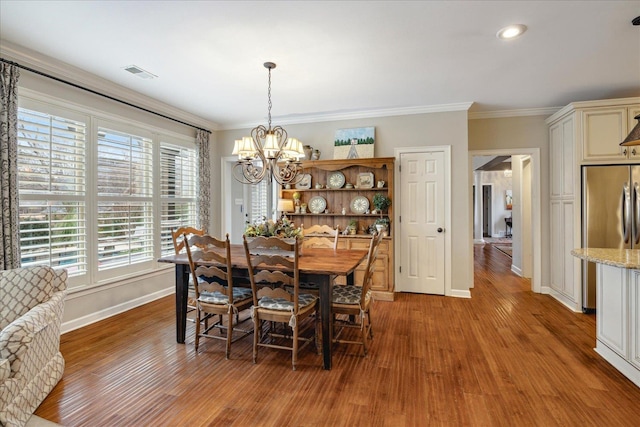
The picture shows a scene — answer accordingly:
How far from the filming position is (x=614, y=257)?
8.14 feet

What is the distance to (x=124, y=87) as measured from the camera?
395 cm

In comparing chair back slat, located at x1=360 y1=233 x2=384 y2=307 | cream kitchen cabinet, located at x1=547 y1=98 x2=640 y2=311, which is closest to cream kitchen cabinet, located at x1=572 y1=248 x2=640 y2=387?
cream kitchen cabinet, located at x1=547 y1=98 x2=640 y2=311

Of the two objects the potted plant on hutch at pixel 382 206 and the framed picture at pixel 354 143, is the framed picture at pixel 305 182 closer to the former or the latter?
the framed picture at pixel 354 143

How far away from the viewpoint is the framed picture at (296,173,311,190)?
522 cm

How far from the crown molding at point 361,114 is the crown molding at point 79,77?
1409mm

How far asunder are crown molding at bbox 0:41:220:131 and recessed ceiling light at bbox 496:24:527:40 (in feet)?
13.6

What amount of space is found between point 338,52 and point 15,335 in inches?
124

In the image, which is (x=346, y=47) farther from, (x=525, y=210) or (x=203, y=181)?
(x=525, y=210)

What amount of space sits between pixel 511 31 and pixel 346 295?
2657mm

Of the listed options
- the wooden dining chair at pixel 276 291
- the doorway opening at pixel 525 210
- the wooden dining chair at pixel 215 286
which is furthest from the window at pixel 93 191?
the doorway opening at pixel 525 210

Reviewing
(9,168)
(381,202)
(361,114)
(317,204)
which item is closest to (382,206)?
(381,202)

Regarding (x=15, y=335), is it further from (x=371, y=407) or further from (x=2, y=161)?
(x=371, y=407)

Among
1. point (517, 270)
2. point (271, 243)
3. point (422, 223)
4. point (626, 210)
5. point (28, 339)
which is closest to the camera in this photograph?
point (28, 339)

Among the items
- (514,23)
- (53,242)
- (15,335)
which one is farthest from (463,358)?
(53,242)
